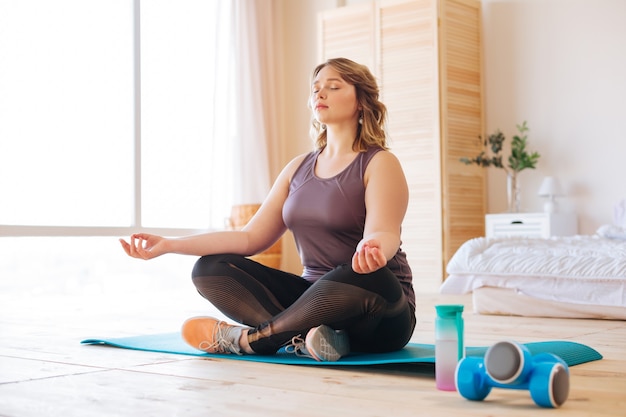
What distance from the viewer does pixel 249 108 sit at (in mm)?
6961

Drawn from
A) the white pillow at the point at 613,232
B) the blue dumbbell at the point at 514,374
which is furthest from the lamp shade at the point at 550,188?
the blue dumbbell at the point at 514,374

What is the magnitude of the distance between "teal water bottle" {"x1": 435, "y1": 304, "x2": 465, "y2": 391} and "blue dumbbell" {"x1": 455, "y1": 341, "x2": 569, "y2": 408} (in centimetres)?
6

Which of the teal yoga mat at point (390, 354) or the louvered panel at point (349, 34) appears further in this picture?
the louvered panel at point (349, 34)

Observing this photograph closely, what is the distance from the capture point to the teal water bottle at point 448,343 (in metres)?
1.70

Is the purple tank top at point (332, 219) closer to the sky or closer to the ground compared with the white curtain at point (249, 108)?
closer to the ground

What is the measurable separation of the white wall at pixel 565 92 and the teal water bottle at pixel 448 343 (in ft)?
14.5

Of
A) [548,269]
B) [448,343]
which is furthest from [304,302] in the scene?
[548,269]

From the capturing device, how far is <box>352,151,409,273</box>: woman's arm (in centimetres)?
212

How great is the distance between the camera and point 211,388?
1857mm

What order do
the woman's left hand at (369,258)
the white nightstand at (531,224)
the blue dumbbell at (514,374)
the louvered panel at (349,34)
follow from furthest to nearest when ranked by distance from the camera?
the louvered panel at (349,34) → the white nightstand at (531,224) → the woman's left hand at (369,258) → the blue dumbbell at (514,374)

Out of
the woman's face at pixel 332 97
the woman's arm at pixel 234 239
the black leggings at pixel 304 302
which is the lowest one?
the black leggings at pixel 304 302

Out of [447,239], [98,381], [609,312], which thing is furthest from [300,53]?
[98,381]

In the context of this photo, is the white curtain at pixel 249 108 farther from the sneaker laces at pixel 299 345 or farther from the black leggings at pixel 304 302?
the sneaker laces at pixel 299 345

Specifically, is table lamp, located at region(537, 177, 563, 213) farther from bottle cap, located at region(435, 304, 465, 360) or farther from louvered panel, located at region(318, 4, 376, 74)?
bottle cap, located at region(435, 304, 465, 360)
